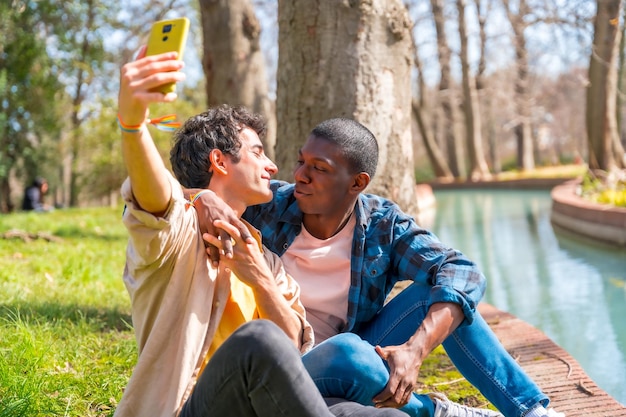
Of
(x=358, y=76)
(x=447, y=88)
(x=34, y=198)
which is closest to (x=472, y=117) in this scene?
(x=447, y=88)

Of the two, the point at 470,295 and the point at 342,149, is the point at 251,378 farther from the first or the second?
the point at 342,149

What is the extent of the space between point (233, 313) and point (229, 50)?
6.88 m

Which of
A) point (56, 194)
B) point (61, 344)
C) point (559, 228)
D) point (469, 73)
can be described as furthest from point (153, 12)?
point (61, 344)

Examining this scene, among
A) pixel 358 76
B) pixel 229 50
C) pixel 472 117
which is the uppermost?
pixel 229 50

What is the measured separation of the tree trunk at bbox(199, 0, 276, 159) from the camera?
29.0ft

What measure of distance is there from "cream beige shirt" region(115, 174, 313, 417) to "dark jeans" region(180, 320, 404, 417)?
0.17m

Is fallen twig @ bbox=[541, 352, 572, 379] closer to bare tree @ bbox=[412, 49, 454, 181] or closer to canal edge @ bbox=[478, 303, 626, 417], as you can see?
canal edge @ bbox=[478, 303, 626, 417]

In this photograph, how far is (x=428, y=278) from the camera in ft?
9.35

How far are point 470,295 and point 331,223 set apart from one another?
26.6 inches

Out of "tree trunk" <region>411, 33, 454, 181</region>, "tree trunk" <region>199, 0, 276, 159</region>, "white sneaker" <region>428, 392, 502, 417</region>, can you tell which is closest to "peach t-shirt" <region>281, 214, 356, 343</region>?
"white sneaker" <region>428, 392, 502, 417</region>

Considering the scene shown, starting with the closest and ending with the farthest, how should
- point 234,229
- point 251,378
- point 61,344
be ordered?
point 251,378 → point 234,229 → point 61,344

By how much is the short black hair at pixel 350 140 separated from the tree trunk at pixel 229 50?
573 centimetres

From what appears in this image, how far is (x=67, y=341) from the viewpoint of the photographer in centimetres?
380

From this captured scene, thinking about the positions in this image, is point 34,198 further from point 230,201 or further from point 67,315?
point 230,201
